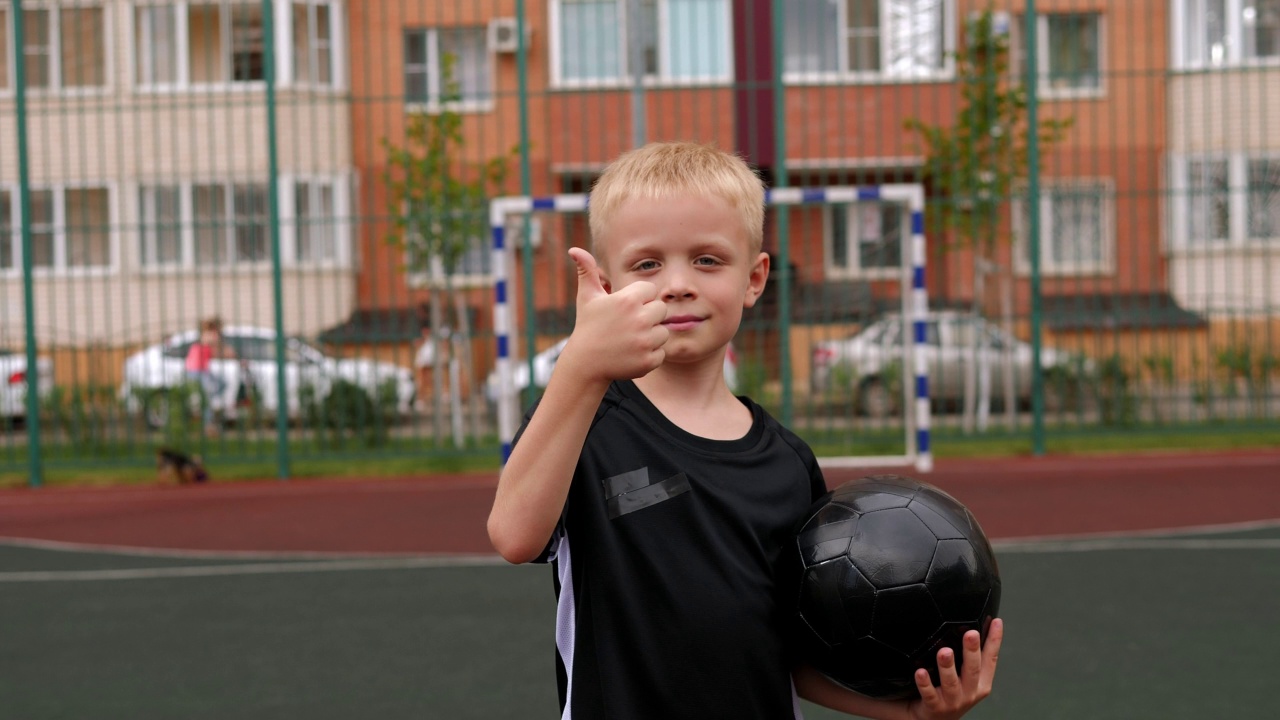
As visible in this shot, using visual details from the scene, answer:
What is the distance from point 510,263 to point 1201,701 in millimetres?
7262

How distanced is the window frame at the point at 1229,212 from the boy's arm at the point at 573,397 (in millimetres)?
12126

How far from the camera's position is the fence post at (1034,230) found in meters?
12.6

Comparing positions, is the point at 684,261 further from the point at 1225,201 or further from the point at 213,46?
the point at 213,46

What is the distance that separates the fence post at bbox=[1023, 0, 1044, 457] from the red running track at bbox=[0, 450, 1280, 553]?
43cm

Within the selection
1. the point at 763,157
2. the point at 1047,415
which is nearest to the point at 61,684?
the point at 1047,415

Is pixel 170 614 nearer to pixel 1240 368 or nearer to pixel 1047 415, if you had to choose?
pixel 1047 415

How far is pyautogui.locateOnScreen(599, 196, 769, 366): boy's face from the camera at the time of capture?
6.39 feet

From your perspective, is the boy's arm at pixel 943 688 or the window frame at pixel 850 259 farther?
the window frame at pixel 850 259

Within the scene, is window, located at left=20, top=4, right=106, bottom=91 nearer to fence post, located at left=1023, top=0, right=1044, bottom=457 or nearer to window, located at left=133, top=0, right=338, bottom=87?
window, located at left=133, top=0, right=338, bottom=87

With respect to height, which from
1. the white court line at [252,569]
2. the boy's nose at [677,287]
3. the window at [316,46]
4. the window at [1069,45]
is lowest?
the white court line at [252,569]

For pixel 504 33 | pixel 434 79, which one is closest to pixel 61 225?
pixel 434 79

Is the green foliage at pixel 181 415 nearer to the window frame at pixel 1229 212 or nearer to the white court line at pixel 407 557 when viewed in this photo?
the white court line at pixel 407 557

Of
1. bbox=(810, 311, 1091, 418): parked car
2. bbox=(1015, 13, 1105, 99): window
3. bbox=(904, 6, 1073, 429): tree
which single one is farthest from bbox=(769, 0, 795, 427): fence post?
bbox=(1015, 13, 1105, 99): window

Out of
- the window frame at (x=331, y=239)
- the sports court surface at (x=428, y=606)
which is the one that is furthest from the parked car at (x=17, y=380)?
the window frame at (x=331, y=239)
